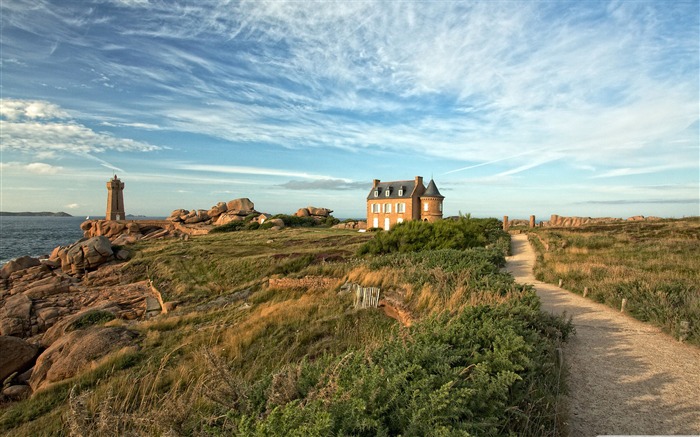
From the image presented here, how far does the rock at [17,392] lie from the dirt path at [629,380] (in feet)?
37.6

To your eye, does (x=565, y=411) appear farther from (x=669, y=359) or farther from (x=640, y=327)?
(x=640, y=327)

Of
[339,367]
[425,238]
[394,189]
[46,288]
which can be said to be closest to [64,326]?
[46,288]

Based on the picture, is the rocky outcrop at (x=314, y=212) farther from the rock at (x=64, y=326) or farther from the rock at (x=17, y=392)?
the rock at (x=17, y=392)

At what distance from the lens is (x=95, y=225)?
55.3 meters

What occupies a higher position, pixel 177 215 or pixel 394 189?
pixel 394 189

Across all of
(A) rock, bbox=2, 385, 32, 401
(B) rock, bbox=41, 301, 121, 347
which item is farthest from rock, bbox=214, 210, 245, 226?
(A) rock, bbox=2, 385, 32, 401

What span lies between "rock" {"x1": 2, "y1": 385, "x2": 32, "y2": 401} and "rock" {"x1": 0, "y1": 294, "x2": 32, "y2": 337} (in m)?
8.74

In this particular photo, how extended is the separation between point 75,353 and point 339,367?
29.9 feet

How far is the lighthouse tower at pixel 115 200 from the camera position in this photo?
197 feet

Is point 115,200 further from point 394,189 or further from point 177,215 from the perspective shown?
point 394,189

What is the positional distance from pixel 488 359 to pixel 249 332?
702 centimetres

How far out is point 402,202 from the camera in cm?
4309

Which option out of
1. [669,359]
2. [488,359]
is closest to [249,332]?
Answer: [488,359]

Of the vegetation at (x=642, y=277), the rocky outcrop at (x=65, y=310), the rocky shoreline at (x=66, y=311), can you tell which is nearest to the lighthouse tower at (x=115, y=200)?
the rocky shoreline at (x=66, y=311)
